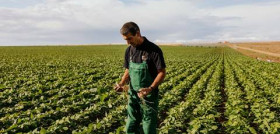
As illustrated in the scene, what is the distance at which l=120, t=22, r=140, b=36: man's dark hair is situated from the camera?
3.38 meters

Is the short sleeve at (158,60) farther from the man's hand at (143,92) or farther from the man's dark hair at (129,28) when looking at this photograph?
the man's dark hair at (129,28)

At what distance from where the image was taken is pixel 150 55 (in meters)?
3.61

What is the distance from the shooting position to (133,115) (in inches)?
156

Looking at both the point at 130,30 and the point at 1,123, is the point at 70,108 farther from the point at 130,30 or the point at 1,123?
the point at 130,30

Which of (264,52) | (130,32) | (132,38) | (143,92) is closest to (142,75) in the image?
(143,92)

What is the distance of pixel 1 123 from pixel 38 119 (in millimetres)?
893

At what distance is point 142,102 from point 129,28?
107 cm

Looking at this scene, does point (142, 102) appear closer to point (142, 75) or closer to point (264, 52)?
point (142, 75)

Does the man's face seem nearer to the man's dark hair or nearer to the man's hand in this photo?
the man's dark hair

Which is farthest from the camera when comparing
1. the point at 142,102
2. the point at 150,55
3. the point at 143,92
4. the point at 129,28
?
the point at 142,102

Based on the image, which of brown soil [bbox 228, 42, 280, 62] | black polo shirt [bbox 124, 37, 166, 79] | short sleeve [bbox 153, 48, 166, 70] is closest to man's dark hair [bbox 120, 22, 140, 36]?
black polo shirt [bbox 124, 37, 166, 79]

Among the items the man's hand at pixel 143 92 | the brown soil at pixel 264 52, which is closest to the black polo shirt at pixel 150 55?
the man's hand at pixel 143 92

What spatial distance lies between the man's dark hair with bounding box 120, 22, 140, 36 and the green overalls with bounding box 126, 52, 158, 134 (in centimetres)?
48

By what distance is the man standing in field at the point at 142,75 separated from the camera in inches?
138
